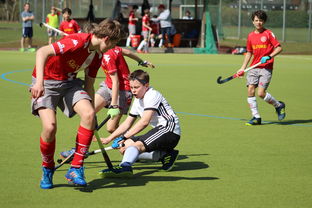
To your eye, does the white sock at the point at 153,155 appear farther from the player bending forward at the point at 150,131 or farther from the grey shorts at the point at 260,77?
the grey shorts at the point at 260,77

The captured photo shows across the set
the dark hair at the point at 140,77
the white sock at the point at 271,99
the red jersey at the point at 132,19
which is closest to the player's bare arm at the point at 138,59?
the dark hair at the point at 140,77

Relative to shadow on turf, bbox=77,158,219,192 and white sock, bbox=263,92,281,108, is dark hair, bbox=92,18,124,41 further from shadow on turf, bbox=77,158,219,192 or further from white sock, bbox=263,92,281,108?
white sock, bbox=263,92,281,108

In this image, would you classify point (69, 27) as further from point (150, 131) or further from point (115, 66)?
point (150, 131)

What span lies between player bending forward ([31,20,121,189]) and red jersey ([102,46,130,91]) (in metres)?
1.57

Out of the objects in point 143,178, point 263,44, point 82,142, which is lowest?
point 143,178

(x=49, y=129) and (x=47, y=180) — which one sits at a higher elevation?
(x=49, y=129)

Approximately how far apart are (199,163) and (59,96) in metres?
2.03

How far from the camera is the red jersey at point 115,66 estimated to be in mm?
7871

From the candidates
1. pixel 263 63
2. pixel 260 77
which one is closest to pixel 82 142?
pixel 263 63

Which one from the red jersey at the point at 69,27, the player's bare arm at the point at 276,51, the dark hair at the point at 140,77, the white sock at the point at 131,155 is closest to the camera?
the white sock at the point at 131,155

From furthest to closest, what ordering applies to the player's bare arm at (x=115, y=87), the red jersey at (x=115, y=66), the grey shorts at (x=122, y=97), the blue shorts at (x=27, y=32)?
the blue shorts at (x=27, y=32) → the grey shorts at (x=122, y=97) → the red jersey at (x=115, y=66) → the player's bare arm at (x=115, y=87)

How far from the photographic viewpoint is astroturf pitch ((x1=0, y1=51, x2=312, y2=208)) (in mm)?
5824

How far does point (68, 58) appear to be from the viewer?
6.07 m

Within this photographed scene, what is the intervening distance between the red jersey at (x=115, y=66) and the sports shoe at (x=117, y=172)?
65.3 inches
